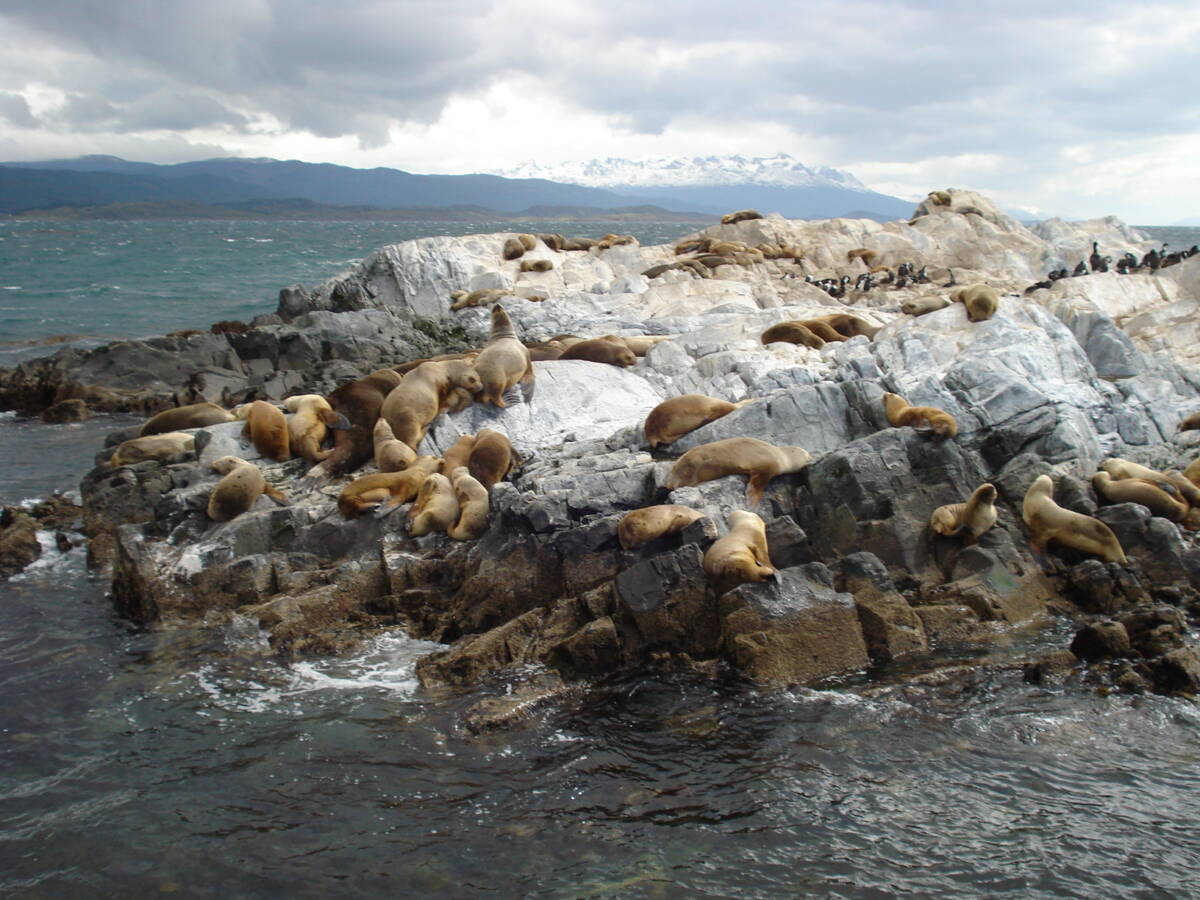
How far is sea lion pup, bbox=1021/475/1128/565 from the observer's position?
860 cm

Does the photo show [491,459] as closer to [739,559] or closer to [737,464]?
[737,464]

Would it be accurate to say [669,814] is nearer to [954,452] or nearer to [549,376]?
[954,452]

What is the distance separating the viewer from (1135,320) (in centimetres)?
1511

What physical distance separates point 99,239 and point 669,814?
84.2 m

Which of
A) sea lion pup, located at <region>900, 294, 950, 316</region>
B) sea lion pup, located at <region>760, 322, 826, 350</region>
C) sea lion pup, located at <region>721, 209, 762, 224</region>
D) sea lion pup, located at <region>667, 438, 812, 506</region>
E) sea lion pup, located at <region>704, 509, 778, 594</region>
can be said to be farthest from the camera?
sea lion pup, located at <region>721, 209, 762, 224</region>

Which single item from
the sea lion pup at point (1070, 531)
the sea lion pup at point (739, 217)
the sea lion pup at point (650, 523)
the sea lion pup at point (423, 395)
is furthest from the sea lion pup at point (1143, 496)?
the sea lion pup at point (739, 217)

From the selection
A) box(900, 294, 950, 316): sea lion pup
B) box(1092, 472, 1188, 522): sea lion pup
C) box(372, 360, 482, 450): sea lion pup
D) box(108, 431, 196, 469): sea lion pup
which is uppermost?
box(900, 294, 950, 316): sea lion pup

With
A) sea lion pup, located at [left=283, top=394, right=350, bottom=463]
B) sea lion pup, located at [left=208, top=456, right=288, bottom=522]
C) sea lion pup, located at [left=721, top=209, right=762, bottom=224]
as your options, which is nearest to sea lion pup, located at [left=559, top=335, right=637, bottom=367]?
sea lion pup, located at [left=283, top=394, right=350, bottom=463]

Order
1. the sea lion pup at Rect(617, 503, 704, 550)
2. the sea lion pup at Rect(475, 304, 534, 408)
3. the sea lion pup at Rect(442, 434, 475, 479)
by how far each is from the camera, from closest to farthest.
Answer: the sea lion pup at Rect(617, 503, 704, 550) → the sea lion pup at Rect(442, 434, 475, 479) → the sea lion pup at Rect(475, 304, 534, 408)

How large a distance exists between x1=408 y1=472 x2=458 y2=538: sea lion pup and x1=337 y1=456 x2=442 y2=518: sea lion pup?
0.18 meters

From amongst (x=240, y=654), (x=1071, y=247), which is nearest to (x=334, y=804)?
(x=240, y=654)

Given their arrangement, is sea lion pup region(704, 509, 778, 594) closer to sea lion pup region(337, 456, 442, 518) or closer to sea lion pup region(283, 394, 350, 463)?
sea lion pup region(337, 456, 442, 518)

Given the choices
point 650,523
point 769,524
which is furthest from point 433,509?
point 769,524

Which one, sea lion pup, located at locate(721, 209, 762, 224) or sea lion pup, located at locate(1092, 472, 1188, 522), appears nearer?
sea lion pup, located at locate(1092, 472, 1188, 522)
